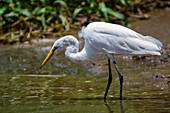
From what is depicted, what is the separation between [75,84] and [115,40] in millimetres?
1314

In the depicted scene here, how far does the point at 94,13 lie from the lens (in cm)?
1075

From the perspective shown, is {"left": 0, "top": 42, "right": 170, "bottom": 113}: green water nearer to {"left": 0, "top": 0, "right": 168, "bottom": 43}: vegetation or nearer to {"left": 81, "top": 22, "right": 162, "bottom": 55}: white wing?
{"left": 81, "top": 22, "right": 162, "bottom": 55}: white wing

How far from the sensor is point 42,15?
995 cm

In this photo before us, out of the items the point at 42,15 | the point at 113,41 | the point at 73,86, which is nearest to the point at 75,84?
the point at 73,86

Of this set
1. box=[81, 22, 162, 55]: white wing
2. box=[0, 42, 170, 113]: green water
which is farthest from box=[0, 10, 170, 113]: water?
box=[81, 22, 162, 55]: white wing

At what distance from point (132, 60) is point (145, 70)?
3.00 feet

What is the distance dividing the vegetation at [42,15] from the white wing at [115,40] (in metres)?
4.01

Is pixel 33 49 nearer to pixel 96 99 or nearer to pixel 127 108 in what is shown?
pixel 96 99

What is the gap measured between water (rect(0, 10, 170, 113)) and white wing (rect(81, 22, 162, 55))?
73 cm

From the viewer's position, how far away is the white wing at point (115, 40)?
567cm

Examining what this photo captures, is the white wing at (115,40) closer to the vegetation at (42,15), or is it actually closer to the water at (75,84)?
the water at (75,84)

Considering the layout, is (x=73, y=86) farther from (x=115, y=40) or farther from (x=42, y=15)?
(x=42, y=15)

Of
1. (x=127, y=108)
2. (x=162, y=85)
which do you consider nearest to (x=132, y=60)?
(x=162, y=85)

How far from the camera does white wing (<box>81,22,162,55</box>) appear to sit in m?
5.67
